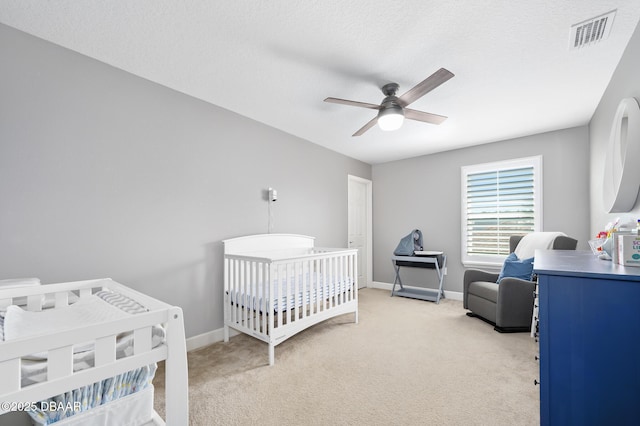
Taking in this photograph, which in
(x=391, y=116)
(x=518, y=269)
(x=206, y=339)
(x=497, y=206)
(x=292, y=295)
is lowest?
(x=206, y=339)

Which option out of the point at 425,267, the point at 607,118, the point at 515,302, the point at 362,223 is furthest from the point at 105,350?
the point at 362,223

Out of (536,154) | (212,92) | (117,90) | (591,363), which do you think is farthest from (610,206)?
(117,90)

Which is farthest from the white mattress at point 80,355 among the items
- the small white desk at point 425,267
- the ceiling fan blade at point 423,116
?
the small white desk at point 425,267

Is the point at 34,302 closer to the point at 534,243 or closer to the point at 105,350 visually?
the point at 105,350

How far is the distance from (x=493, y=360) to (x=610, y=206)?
4.74 feet

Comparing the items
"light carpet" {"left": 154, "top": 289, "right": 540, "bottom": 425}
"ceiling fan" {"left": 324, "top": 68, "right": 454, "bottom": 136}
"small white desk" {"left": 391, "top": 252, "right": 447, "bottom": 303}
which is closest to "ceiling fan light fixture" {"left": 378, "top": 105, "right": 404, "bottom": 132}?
"ceiling fan" {"left": 324, "top": 68, "right": 454, "bottom": 136}

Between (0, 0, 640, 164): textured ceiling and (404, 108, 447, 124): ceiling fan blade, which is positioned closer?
(0, 0, 640, 164): textured ceiling

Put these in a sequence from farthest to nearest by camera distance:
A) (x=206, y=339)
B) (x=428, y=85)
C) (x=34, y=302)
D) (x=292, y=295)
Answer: (x=206, y=339)
(x=292, y=295)
(x=428, y=85)
(x=34, y=302)

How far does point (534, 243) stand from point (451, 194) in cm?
142

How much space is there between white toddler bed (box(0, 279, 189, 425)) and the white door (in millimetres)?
3888

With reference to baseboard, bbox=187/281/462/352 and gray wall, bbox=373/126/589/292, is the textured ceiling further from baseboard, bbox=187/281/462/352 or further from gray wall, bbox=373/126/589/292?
baseboard, bbox=187/281/462/352

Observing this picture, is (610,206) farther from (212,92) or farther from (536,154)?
(212,92)

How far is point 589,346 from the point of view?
966 mm

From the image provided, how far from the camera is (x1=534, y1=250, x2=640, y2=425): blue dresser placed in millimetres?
915
